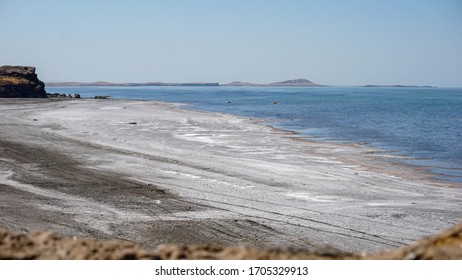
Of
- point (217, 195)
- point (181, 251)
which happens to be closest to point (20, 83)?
point (217, 195)

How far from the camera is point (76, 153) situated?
21.5 m

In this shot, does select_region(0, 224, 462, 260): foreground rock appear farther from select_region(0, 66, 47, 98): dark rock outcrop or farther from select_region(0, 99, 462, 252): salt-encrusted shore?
select_region(0, 66, 47, 98): dark rock outcrop

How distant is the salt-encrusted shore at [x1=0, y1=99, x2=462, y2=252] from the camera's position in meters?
11.1

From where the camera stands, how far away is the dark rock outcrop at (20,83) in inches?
2876

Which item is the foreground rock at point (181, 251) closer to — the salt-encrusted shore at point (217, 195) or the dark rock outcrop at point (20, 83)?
the salt-encrusted shore at point (217, 195)

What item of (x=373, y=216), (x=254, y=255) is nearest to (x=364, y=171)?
(x=373, y=216)

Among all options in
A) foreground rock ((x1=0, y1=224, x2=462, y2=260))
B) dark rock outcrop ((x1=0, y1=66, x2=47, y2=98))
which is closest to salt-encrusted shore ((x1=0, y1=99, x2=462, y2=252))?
foreground rock ((x1=0, y1=224, x2=462, y2=260))

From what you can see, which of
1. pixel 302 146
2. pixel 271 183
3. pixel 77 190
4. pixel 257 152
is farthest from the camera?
pixel 302 146

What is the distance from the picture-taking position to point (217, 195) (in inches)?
576

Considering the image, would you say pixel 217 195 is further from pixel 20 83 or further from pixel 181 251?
pixel 20 83

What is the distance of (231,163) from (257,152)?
4580 millimetres

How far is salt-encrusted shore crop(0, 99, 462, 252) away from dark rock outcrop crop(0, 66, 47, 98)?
168ft

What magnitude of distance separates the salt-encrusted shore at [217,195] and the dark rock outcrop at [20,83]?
168 feet
